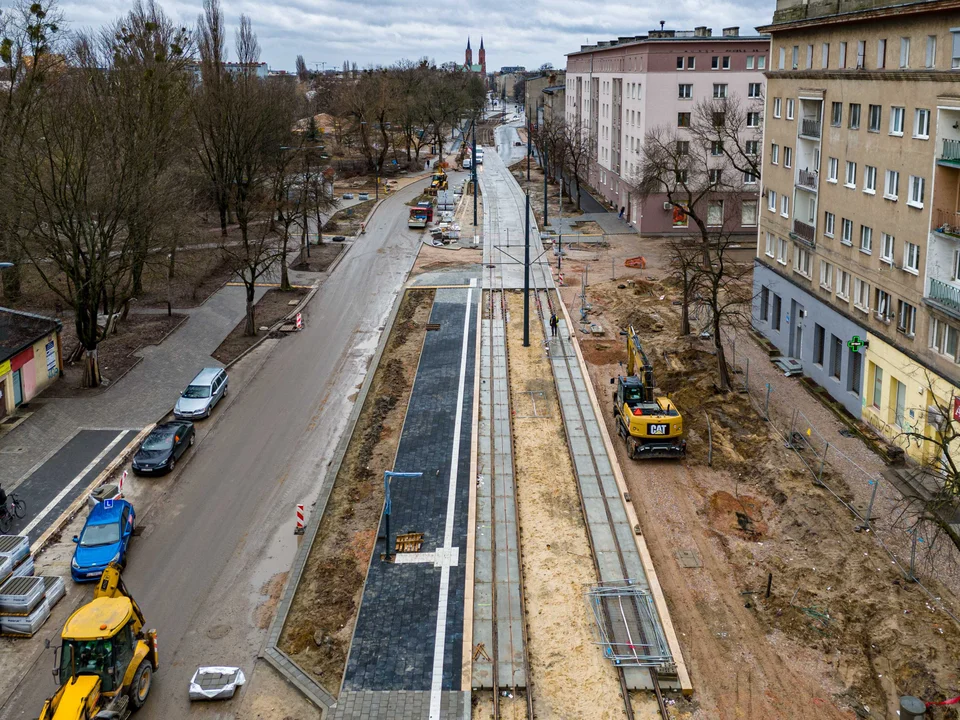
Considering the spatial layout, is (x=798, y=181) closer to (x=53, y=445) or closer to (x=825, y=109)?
(x=825, y=109)

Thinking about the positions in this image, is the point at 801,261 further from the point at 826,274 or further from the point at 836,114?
the point at 836,114

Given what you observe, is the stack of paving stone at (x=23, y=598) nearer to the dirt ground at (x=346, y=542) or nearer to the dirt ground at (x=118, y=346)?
the dirt ground at (x=346, y=542)

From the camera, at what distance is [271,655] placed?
1956 centimetres

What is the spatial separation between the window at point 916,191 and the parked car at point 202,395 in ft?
82.7

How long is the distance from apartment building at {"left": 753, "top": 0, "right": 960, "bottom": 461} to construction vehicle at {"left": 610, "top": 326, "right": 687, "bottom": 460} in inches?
270

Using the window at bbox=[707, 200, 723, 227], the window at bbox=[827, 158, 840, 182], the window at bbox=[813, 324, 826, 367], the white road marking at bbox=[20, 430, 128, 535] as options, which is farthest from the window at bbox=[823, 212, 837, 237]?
the window at bbox=[707, 200, 723, 227]

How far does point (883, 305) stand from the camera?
30.8 m

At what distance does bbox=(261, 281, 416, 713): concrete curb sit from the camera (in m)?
18.3

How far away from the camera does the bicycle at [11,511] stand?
2544cm

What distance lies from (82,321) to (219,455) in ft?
36.4

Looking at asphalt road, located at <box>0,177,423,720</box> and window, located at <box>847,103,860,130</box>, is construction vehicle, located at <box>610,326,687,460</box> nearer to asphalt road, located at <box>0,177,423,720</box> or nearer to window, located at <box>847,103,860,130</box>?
asphalt road, located at <box>0,177,423,720</box>

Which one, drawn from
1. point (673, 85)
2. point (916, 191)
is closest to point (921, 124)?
point (916, 191)

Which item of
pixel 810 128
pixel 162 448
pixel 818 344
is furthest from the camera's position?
pixel 810 128

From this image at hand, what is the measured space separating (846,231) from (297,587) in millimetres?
23593
